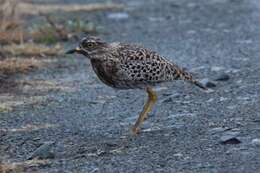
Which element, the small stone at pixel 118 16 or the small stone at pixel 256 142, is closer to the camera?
the small stone at pixel 256 142

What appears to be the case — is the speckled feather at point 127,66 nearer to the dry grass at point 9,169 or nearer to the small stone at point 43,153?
the small stone at point 43,153

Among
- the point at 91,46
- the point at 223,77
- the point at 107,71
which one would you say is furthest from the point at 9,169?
the point at 223,77

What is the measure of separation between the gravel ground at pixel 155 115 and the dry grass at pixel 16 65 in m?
0.14

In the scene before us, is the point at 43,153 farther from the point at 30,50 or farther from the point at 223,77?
the point at 30,50

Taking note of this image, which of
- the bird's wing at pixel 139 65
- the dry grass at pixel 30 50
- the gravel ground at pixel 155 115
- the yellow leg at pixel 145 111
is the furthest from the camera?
the dry grass at pixel 30 50

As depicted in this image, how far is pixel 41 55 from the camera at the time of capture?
11.8 metres

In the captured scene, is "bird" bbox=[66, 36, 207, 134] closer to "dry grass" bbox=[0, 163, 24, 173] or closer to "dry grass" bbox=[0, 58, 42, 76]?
"dry grass" bbox=[0, 163, 24, 173]

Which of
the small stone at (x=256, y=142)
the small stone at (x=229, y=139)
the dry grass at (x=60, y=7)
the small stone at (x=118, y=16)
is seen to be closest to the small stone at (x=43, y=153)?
the small stone at (x=229, y=139)

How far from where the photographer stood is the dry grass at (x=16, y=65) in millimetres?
10750

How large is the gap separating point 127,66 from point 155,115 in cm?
97

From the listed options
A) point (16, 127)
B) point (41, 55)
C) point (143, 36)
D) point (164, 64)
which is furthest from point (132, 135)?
point (143, 36)

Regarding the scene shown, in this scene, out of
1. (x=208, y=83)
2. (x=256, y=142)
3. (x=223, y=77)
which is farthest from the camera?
(x=223, y=77)

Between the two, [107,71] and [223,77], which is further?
[223,77]

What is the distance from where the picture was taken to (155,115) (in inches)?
332
